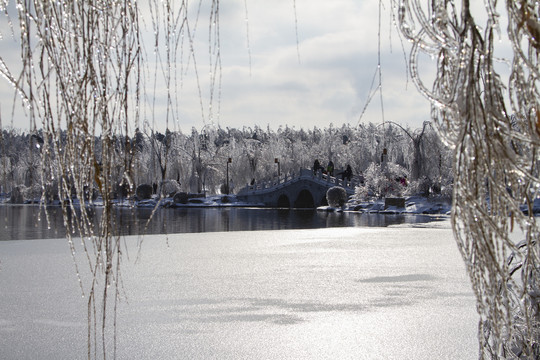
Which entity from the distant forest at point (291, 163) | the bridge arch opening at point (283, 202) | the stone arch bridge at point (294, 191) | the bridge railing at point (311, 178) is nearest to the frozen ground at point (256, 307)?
the distant forest at point (291, 163)

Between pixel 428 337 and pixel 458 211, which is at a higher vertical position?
pixel 458 211

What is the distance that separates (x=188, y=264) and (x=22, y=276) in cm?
223

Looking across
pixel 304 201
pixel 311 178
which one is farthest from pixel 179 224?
pixel 304 201

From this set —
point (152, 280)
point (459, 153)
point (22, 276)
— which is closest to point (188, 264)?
point (152, 280)

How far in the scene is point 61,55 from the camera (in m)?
1.79

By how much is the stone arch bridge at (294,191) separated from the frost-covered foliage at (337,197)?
261 centimetres

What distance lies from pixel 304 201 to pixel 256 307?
48216mm

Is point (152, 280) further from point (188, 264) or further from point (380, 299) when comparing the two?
point (380, 299)

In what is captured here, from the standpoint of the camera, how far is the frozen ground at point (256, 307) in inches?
156

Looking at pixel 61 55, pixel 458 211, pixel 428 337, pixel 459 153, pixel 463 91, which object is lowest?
pixel 428 337

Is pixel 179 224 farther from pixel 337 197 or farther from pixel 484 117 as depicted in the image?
pixel 484 117

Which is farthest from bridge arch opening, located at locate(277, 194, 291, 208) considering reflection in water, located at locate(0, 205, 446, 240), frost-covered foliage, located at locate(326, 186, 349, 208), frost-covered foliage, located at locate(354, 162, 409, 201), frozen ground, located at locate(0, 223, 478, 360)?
frozen ground, located at locate(0, 223, 478, 360)

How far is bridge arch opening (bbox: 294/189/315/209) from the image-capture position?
172 feet

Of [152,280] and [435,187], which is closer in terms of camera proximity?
[152,280]
